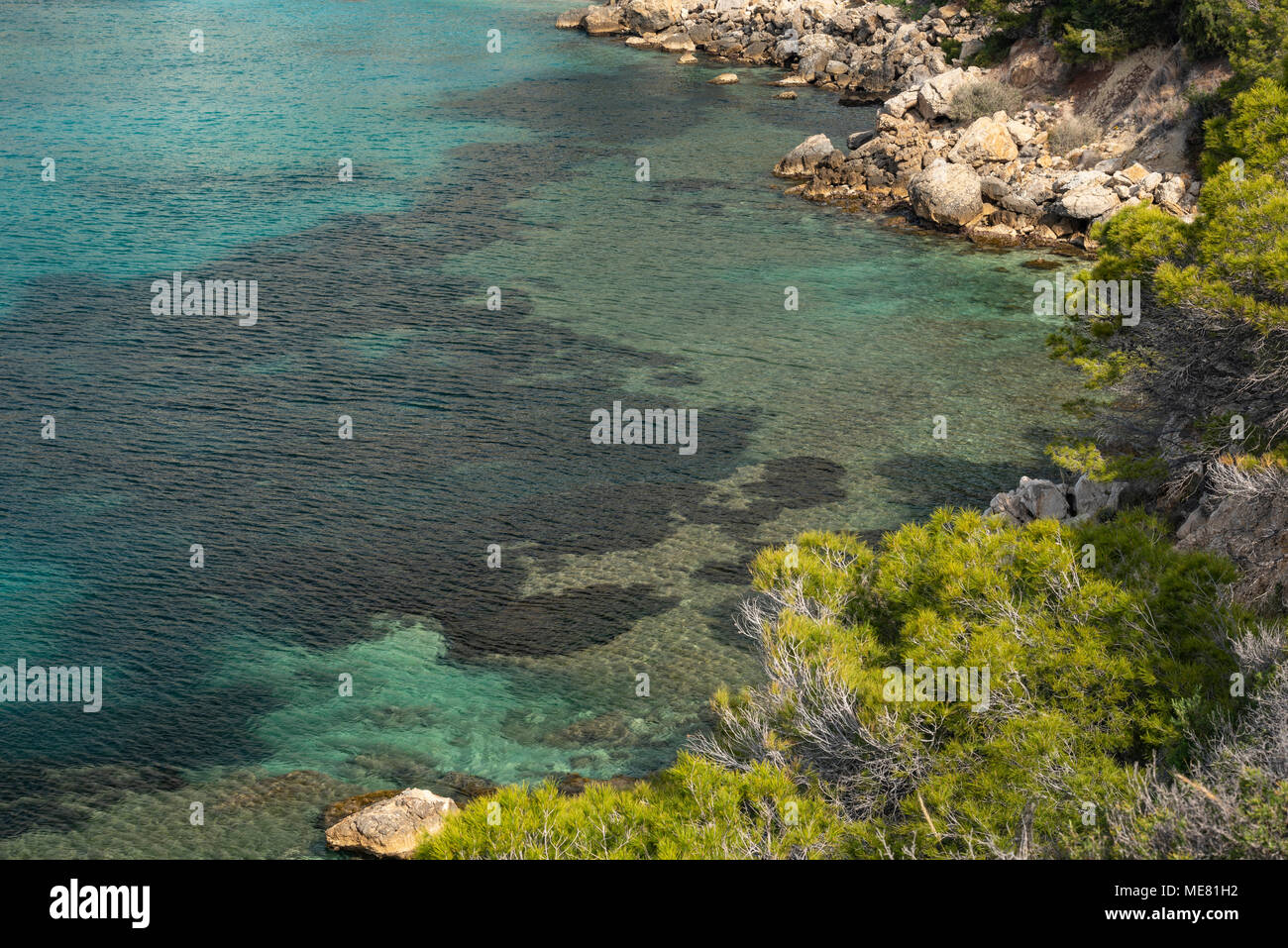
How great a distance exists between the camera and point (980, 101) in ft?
140

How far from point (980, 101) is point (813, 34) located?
20614 millimetres

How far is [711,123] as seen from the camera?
51750mm

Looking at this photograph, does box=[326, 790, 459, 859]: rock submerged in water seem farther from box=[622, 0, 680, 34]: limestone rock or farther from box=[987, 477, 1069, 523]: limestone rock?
box=[622, 0, 680, 34]: limestone rock

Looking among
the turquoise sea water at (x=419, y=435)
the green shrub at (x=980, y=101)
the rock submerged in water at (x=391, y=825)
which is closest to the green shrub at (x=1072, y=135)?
the green shrub at (x=980, y=101)

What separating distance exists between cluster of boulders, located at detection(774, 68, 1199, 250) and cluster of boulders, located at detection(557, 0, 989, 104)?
6412mm

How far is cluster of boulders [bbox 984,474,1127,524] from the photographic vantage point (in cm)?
1956

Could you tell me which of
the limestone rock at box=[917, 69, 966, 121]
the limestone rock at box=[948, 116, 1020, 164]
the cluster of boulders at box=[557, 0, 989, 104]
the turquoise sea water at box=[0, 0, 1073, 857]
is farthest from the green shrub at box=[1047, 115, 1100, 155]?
the cluster of boulders at box=[557, 0, 989, 104]

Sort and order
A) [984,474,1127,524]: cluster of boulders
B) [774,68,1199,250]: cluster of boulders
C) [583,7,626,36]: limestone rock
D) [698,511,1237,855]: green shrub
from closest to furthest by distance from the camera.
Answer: [698,511,1237,855]: green shrub < [984,474,1127,524]: cluster of boulders < [774,68,1199,250]: cluster of boulders < [583,7,626,36]: limestone rock

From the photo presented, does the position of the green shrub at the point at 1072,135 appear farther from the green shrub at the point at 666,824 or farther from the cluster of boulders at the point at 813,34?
the green shrub at the point at 666,824

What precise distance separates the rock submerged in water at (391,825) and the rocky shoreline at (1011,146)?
24803 millimetres

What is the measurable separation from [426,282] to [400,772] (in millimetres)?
21152

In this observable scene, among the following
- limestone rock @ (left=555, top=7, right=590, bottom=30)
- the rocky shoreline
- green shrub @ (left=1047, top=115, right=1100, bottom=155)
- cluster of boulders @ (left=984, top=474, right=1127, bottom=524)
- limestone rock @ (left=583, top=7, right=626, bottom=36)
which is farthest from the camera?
limestone rock @ (left=555, top=7, right=590, bottom=30)

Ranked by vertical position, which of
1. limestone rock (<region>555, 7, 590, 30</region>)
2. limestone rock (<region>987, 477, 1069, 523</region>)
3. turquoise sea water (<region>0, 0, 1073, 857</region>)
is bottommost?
turquoise sea water (<region>0, 0, 1073, 857</region>)
